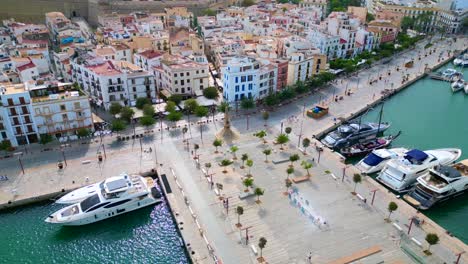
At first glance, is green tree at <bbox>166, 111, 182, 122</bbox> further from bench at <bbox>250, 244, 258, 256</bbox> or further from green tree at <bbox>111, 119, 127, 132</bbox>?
bench at <bbox>250, 244, 258, 256</bbox>

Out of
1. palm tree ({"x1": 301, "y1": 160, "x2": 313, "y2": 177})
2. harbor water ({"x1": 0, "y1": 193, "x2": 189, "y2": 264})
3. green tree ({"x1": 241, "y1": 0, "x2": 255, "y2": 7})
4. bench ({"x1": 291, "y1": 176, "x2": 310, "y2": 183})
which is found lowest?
harbor water ({"x1": 0, "y1": 193, "x2": 189, "y2": 264})

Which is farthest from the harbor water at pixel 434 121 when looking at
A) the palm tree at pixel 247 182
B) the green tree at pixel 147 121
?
the green tree at pixel 147 121

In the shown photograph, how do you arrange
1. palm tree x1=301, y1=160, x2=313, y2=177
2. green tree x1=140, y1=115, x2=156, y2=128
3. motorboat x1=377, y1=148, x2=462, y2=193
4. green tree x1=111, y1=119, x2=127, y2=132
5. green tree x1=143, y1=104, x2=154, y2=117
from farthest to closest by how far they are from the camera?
green tree x1=143, y1=104, x2=154, y2=117
green tree x1=140, y1=115, x2=156, y2=128
green tree x1=111, y1=119, x2=127, y2=132
palm tree x1=301, y1=160, x2=313, y2=177
motorboat x1=377, y1=148, x2=462, y2=193

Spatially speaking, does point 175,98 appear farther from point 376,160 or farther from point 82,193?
point 376,160

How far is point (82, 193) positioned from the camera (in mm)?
40562

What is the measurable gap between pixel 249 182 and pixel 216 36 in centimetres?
5414

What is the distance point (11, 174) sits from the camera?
44625mm

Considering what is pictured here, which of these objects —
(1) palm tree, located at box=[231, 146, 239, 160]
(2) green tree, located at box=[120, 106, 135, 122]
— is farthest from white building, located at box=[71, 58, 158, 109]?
(1) palm tree, located at box=[231, 146, 239, 160]

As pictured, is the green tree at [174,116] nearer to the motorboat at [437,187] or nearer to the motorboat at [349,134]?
Result: the motorboat at [349,134]

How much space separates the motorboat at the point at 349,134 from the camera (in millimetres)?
51344

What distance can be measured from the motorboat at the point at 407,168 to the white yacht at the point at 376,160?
1216 millimetres

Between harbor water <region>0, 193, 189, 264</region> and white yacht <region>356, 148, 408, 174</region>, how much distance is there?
23423 millimetres

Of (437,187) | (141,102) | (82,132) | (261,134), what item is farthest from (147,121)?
(437,187)

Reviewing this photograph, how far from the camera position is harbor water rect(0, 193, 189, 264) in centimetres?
3522
